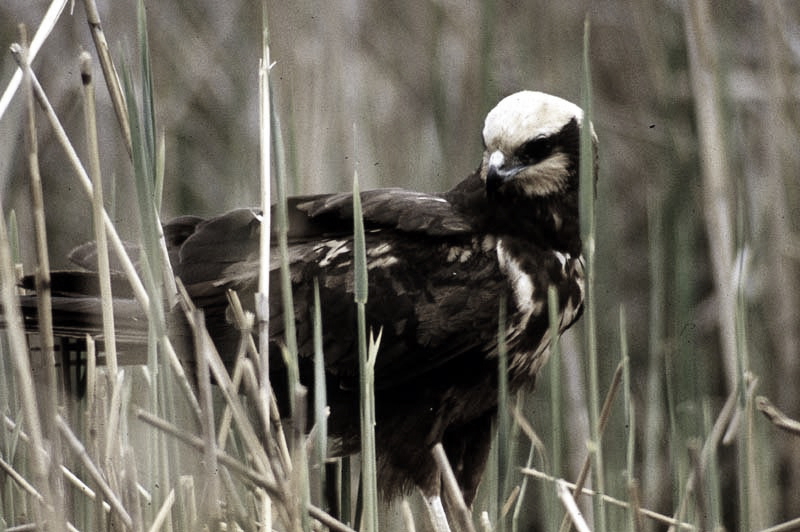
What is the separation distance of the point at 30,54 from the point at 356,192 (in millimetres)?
445

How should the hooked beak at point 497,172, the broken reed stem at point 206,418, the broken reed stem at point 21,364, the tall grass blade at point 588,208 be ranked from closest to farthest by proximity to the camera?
the broken reed stem at point 21,364 → the broken reed stem at point 206,418 → the tall grass blade at point 588,208 → the hooked beak at point 497,172

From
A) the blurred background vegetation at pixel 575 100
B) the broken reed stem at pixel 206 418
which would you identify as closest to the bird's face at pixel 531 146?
the blurred background vegetation at pixel 575 100

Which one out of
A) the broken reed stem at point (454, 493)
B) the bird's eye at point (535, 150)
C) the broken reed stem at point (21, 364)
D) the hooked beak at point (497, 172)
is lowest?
the broken reed stem at point (454, 493)

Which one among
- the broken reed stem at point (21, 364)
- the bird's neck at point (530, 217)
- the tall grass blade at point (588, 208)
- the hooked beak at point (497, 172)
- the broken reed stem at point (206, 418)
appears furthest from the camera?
the bird's neck at point (530, 217)

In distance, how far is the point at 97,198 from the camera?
145 cm

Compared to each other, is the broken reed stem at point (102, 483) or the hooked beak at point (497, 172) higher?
the hooked beak at point (497, 172)

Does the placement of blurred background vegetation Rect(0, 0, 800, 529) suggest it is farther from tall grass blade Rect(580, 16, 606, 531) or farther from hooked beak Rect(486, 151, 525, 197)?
tall grass blade Rect(580, 16, 606, 531)

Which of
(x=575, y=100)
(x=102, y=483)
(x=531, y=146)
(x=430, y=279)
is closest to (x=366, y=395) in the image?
(x=102, y=483)

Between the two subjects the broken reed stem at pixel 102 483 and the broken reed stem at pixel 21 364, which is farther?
the broken reed stem at pixel 102 483

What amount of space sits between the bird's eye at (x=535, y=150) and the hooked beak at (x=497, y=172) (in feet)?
0.10

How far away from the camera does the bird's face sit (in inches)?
86.6

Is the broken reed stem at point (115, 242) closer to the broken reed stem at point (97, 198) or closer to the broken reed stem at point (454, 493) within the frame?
the broken reed stem at point (97, 198)

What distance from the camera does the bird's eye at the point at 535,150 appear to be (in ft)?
7.32

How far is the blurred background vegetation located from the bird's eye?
447 millimetres
